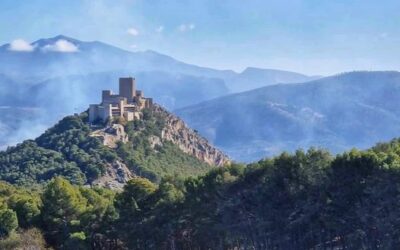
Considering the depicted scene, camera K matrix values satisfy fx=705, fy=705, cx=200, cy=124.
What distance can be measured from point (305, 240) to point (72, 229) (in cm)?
1319

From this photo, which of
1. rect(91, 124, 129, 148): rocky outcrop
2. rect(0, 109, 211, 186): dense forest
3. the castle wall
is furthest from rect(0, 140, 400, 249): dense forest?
the castle wall

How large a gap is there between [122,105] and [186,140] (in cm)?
1050

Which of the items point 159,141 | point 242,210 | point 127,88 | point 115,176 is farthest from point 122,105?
point 242,210

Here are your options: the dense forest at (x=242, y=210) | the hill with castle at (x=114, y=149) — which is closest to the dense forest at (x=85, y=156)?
the hill with castle at (x=114, y=149)

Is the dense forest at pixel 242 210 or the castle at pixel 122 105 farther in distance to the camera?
the castle at pixel 122 105

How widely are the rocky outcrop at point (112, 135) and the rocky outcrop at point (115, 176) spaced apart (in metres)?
4.63

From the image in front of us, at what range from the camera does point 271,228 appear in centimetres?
3186

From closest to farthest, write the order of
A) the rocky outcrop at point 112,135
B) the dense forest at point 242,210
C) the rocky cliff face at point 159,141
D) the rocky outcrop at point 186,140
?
1. the dense forest at point 242,210
2. the rocky cliff face at point 159,141
3. the rocky outcrop at point 112,135
4. the rocky outcrop at point 186,140

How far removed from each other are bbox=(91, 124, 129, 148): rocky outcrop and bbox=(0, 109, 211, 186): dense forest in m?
0.64

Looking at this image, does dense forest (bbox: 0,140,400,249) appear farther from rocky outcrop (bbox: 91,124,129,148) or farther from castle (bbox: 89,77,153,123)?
castle (bbox: 89,77,153,123)

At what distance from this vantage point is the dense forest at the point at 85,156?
7069cm

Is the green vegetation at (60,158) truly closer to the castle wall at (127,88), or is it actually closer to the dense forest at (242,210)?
the castle wall at (127,88)

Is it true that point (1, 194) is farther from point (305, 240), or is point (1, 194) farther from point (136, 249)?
point (305, 240)

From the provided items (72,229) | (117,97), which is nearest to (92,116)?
(117,97)
